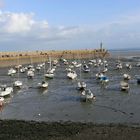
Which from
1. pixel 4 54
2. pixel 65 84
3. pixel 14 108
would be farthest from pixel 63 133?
pixel 4 54

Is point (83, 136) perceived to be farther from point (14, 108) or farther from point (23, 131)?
point (14, 108)

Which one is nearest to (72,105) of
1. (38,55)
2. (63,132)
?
(63,132)

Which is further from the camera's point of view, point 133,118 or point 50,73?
point 50,73

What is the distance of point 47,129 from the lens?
25.5 metres

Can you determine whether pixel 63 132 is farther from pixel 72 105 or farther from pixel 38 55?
pixel 38 55

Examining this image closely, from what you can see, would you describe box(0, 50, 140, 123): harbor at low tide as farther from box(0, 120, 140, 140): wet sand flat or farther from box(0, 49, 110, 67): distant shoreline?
A: box(0, 49, 110, 67): distant shoreline

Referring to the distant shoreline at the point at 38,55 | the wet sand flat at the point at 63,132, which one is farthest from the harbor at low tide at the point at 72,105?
the distant shoreline at the point at 38,55

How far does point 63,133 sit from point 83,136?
1.61 m

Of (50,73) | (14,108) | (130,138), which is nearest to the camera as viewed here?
(130,138)

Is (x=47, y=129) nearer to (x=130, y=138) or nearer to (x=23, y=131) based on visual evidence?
(x=23, y=131)

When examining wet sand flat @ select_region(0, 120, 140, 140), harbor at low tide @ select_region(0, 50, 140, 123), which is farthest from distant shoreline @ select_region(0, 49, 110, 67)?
wet sand flat @ select_region(0, 120, 140, 140)

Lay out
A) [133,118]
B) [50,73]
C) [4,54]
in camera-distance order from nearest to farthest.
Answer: [133,118] < [50,73] < [4,54]

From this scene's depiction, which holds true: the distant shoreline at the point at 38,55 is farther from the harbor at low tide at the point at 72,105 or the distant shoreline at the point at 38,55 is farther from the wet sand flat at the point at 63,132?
the wet sand flat at the point at 63,132

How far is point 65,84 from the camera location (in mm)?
57500
